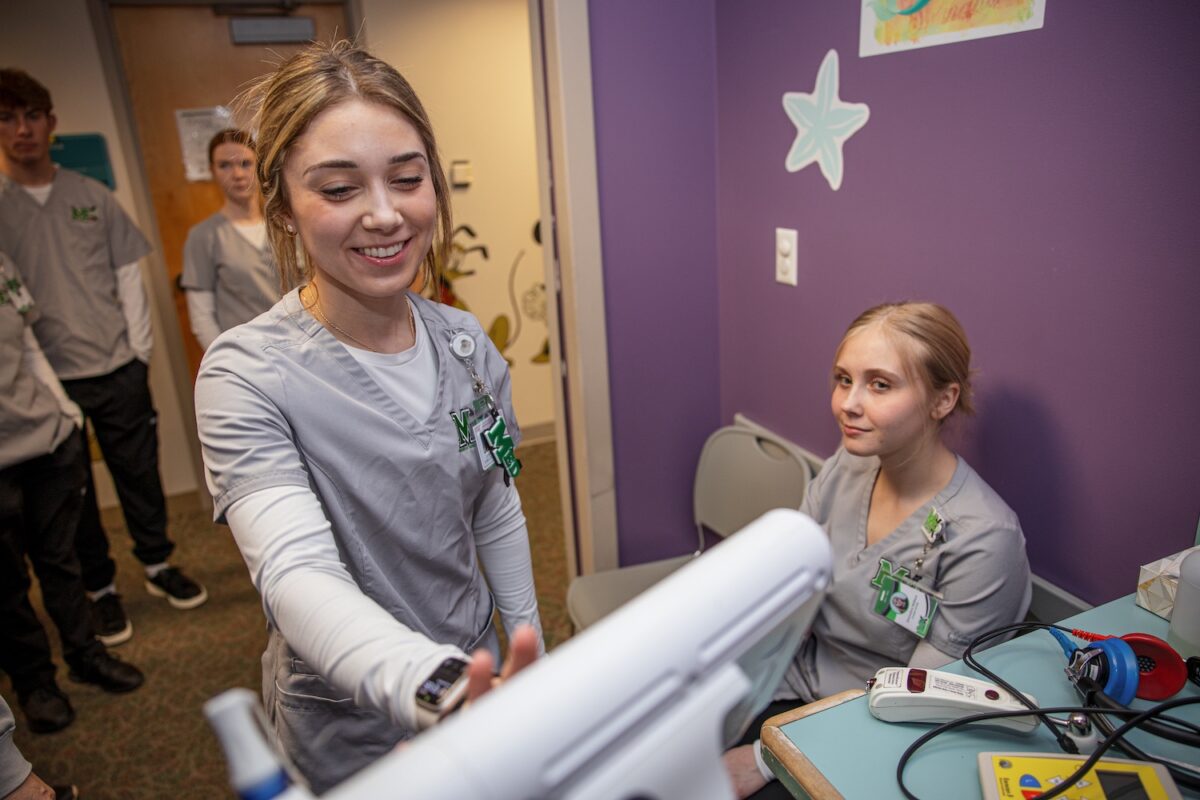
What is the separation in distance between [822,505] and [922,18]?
0.94 metres

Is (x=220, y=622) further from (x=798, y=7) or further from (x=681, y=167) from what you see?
(x=798, y=7)

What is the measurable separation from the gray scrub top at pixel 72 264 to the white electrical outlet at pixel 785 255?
6.98ft

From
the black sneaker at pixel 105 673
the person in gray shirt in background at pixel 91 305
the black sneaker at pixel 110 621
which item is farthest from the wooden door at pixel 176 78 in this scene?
the black sneaker at pixel 105 673

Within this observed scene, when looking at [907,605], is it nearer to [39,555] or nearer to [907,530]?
[907,530]

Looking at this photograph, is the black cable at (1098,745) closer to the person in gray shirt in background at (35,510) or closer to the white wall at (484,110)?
the person in gray shirt in background at (35,510)

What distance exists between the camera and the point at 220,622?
2.63 metres

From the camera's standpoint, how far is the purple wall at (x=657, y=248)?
194cm

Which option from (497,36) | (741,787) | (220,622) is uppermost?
(497,36)

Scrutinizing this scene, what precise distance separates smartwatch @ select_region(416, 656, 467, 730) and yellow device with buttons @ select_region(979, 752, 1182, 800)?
60cm

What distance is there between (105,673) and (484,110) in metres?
2.69

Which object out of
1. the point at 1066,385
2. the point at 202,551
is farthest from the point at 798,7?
the point at 202,551

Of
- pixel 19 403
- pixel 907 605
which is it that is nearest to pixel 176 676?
pixel 19 403

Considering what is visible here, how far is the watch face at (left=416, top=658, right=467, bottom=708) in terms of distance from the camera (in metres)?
0.54

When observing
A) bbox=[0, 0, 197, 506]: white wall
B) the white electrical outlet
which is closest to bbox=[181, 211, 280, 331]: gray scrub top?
bbox=[0, 0, 197, 506]: white wall
